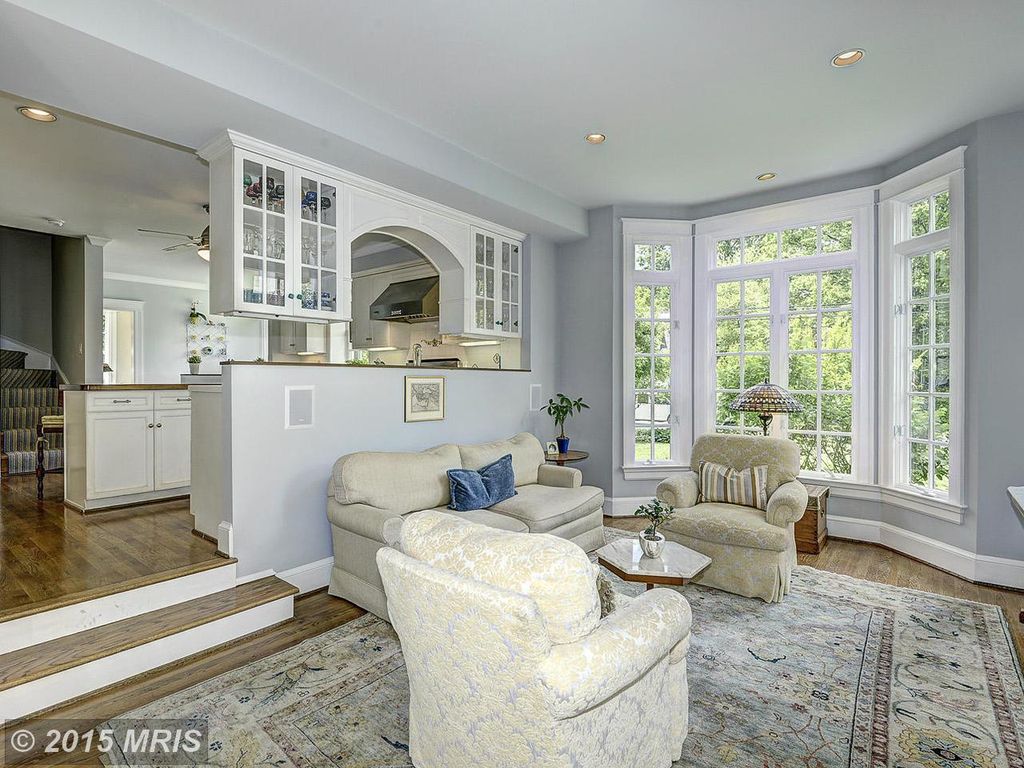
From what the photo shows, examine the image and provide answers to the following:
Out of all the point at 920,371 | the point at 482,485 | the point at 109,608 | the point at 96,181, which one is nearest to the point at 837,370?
the point at 920,371

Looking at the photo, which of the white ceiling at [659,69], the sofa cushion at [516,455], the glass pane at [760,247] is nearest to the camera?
the white ceiling at [659,69]

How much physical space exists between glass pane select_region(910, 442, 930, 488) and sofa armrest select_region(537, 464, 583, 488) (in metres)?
2.67

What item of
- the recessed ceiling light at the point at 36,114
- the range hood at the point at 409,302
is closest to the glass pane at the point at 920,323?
the range hood at the point at 409,302

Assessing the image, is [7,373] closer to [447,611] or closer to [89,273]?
[89,273]

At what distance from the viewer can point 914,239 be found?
4.34m

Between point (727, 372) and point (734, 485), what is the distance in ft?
5.99

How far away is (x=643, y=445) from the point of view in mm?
5695

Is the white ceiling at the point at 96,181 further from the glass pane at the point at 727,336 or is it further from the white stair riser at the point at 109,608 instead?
the glass pane at the point at 727,336

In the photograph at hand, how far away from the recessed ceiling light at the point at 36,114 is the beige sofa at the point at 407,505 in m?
2.83

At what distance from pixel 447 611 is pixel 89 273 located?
742 centimetres

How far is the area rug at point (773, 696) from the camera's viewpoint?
2.08 meters

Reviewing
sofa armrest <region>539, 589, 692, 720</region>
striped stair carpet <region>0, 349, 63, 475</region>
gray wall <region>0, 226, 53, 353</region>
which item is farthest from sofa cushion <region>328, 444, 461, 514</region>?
gray wall <region>0, 226, 53, 353</region>

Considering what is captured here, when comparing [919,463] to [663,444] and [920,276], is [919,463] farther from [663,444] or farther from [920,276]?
[663,444]

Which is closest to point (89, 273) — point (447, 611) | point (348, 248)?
point (348, 248)
